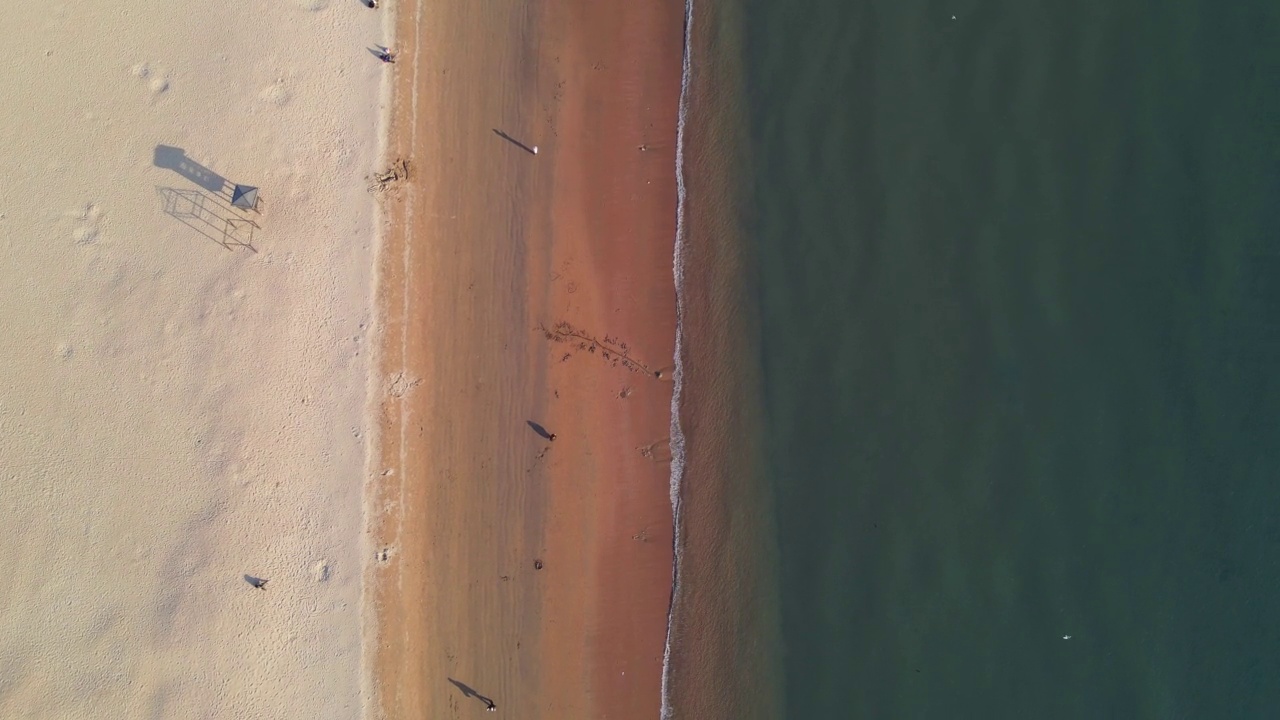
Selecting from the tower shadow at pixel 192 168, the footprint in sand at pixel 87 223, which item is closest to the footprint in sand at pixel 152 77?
the tower shadow at pixel 192 168

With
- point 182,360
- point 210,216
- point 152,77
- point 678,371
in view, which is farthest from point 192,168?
point 678,371

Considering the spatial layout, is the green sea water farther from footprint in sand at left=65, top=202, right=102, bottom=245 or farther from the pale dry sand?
footprint in sand at left=65, top=202, right=102, bottom=245

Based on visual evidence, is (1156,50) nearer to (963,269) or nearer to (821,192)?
(963,269)

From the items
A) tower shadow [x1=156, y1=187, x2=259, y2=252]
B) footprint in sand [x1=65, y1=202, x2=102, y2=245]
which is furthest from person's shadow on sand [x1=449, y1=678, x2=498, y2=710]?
footprint in sand [x1=65, y1=202, x2=102, y2=245]

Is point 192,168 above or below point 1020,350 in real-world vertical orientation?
above

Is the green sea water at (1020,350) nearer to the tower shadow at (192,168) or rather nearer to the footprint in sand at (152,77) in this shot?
the tower shadow at (192,168)

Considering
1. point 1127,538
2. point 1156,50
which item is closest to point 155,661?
point 1127,538

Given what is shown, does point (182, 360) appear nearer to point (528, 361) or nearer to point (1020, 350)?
point (528, 361)
